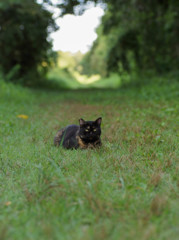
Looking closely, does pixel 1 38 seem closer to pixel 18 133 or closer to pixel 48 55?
pixel 48 55

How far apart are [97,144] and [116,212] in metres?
2.20

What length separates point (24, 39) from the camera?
69.6ft

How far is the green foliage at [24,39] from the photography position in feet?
→ 58.4

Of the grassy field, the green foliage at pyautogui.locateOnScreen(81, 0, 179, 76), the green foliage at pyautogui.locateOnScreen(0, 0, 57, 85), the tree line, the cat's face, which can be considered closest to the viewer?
the grassy field

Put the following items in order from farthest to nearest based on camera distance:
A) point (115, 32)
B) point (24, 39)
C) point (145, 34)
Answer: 1. point (115, 32)
2. point (24, 39)
3. point (145, 34)

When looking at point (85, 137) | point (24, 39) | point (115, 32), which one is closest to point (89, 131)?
point (85, 137)

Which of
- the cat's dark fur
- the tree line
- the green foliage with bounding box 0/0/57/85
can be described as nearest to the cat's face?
the cat's dark fur

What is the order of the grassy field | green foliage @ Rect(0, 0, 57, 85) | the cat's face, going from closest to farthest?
the grassy field → the cat's face → green foliage @ Rect(0, 0, 57, 85)

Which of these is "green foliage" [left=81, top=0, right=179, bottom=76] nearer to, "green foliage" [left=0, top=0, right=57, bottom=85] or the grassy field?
"green foliage" [left=0, top=0, right=57, bottom=85]

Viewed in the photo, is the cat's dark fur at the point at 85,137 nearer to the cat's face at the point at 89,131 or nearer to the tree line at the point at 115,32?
the cat's face at the point at 89,131

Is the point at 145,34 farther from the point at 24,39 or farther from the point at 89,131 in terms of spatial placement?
the point at 89,131

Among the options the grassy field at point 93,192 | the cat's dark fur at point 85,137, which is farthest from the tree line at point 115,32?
the grassy field at point 93,192

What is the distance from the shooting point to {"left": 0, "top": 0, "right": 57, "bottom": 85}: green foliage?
58.4 feet

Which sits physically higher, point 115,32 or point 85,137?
point 115,32
